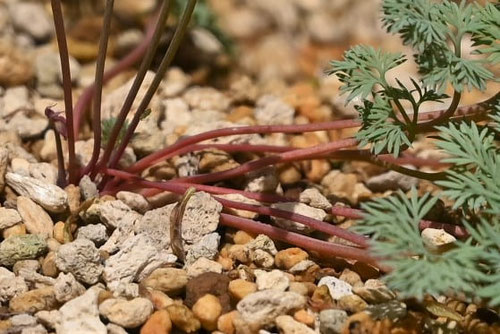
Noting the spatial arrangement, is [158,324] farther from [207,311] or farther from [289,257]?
[289,257]

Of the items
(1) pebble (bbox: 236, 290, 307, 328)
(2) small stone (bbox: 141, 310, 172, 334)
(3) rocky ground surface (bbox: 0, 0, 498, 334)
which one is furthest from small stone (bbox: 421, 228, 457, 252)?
(2) small stone (bbox: 141, 310, 172, 334)

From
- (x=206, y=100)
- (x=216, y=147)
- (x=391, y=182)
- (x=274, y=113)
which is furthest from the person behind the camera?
(x=206, y=100)

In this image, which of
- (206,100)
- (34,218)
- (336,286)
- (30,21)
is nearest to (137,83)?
(34,218)

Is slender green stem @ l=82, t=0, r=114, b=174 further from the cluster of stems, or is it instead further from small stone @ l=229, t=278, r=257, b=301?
small stone @ l=229, t=278, r=257, b=301

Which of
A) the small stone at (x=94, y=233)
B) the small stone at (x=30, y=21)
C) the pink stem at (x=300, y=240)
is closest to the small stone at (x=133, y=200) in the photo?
the small stone at (x=94, y=233)

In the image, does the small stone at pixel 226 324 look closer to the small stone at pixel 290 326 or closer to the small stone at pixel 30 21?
Answer: the small stone at pixel 290 326

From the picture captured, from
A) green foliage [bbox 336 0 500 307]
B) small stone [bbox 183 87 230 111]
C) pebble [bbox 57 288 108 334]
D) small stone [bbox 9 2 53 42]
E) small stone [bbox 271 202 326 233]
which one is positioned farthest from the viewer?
small stone [bbox 9 2 53 42]

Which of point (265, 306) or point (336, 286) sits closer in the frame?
point (265, 306)

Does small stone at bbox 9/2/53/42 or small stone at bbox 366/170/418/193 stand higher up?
small stone at bbox 9/2/53/42
